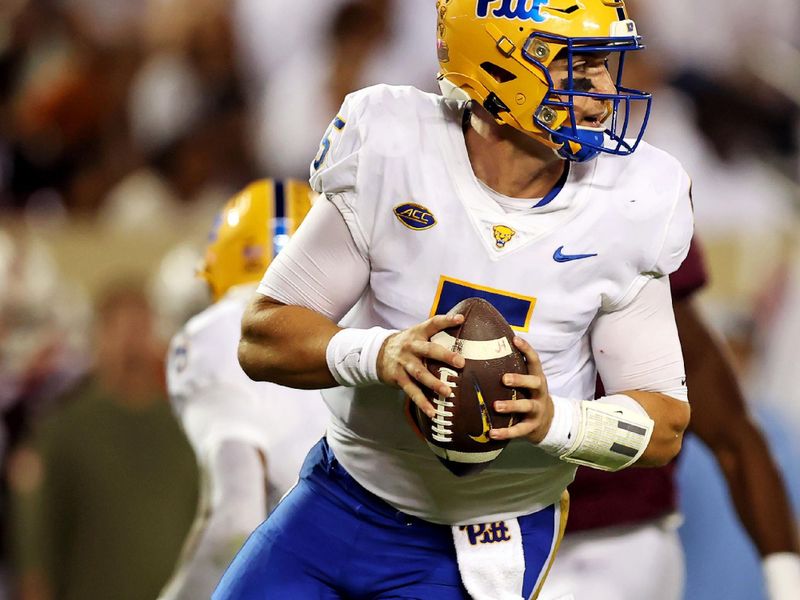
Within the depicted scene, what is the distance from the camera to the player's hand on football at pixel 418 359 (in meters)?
2.14

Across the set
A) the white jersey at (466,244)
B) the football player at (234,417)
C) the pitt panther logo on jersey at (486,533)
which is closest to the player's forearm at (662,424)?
the white jersey at (466,244)

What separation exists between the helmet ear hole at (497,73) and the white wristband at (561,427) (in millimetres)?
527

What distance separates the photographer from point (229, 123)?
711 centimetres

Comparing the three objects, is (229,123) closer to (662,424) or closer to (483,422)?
(662,424)

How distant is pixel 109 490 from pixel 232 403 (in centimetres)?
217

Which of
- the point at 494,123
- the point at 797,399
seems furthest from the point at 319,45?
the point at 494,123

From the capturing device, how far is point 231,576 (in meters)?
2.51

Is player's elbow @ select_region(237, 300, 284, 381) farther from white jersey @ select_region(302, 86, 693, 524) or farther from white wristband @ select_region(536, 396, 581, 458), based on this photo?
white wristband @ select_region(536, 396, 581, 458)

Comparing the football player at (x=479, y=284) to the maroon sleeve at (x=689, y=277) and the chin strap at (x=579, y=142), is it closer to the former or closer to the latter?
the chin strap at (x=579, y=142)

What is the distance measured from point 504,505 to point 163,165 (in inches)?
192

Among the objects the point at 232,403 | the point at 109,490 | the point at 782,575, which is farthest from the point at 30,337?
the point at 782,575

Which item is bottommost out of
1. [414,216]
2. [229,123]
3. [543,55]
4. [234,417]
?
[229,123]

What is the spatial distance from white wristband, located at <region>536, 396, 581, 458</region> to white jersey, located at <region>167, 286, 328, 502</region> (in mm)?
1005

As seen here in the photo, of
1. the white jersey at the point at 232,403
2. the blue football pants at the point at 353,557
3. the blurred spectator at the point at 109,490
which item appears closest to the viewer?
the blue football pants at the point at 353,557
